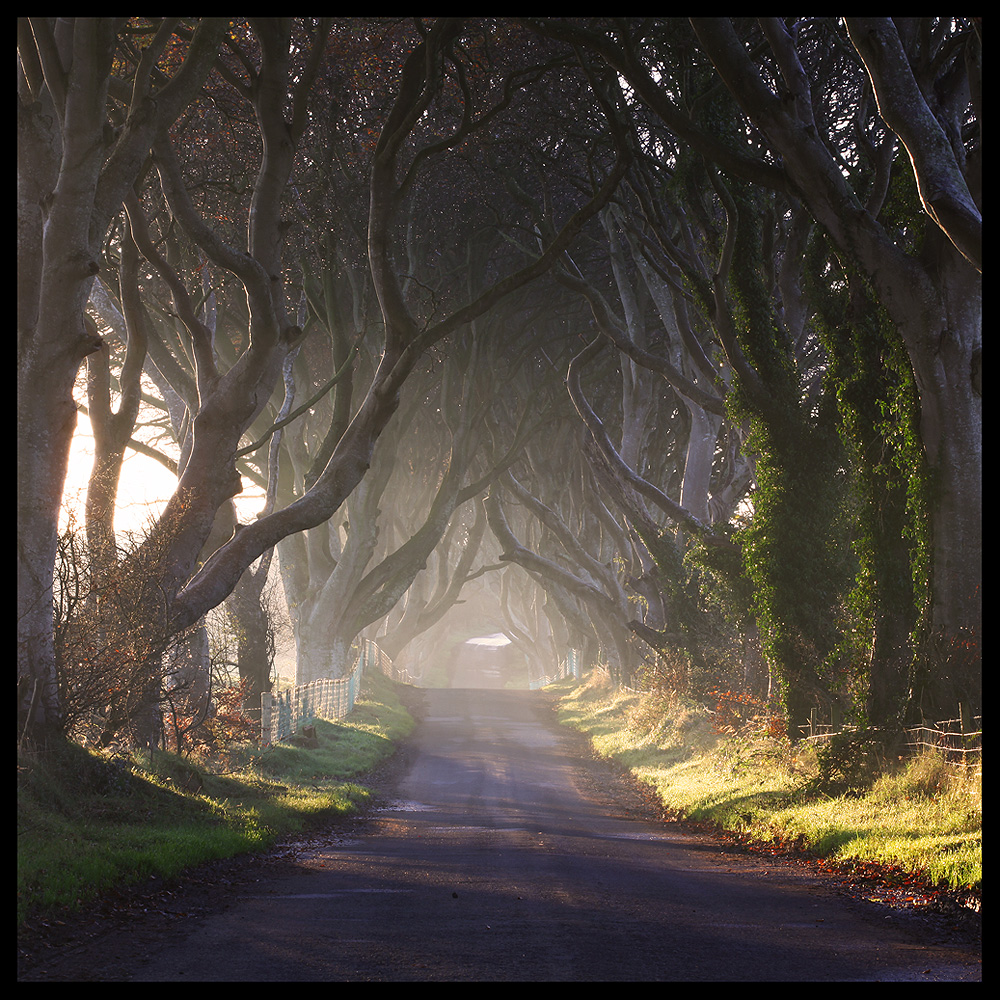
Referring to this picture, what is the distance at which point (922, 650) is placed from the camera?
1092cm

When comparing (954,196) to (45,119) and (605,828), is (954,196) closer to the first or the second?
(605,828)

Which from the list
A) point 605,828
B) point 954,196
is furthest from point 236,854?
point 954,196

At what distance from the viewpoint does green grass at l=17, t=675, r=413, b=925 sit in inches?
278

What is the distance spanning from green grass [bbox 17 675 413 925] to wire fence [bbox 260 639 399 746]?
85.0 inches

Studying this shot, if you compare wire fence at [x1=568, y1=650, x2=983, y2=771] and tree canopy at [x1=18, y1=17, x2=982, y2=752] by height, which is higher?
tree canopy at [x1=18, y1=17, x2=982, y2=752]

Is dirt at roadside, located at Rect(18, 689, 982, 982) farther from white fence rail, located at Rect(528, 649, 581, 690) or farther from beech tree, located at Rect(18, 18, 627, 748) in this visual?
white fence rail, located at Rect(528, 649, 581, 690)

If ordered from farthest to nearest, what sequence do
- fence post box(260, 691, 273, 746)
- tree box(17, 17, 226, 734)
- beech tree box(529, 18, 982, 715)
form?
1. fence post box(260, 691, 273, 746)
2. beech tree box(529, 18, 982, 715)
3. tree box(17, 17, 226, 734)

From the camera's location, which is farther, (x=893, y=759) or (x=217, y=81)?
(x=217, y=81)

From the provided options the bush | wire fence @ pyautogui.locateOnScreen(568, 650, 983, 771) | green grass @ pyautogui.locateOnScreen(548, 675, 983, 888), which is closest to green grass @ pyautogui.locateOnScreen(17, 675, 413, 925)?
green grass @ pyautogui.locateOnScreen(548, 675, 983, 888)

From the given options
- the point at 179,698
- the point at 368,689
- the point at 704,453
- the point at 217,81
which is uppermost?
the point at 217,81

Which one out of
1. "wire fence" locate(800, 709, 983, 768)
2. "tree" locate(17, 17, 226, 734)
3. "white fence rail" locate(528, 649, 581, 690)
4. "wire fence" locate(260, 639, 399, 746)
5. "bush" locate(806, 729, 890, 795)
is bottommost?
"white fence rail" locate(528, 649, 581, 690)

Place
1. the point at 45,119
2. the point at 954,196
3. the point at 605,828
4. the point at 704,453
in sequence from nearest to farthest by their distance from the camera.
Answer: the point at 954,196
the point at 45,119
the point at 605,828
the point at 704,453

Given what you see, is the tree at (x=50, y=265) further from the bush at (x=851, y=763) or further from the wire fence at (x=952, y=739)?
the wire fence at (x=952, y=739)

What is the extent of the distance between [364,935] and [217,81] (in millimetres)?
14749
